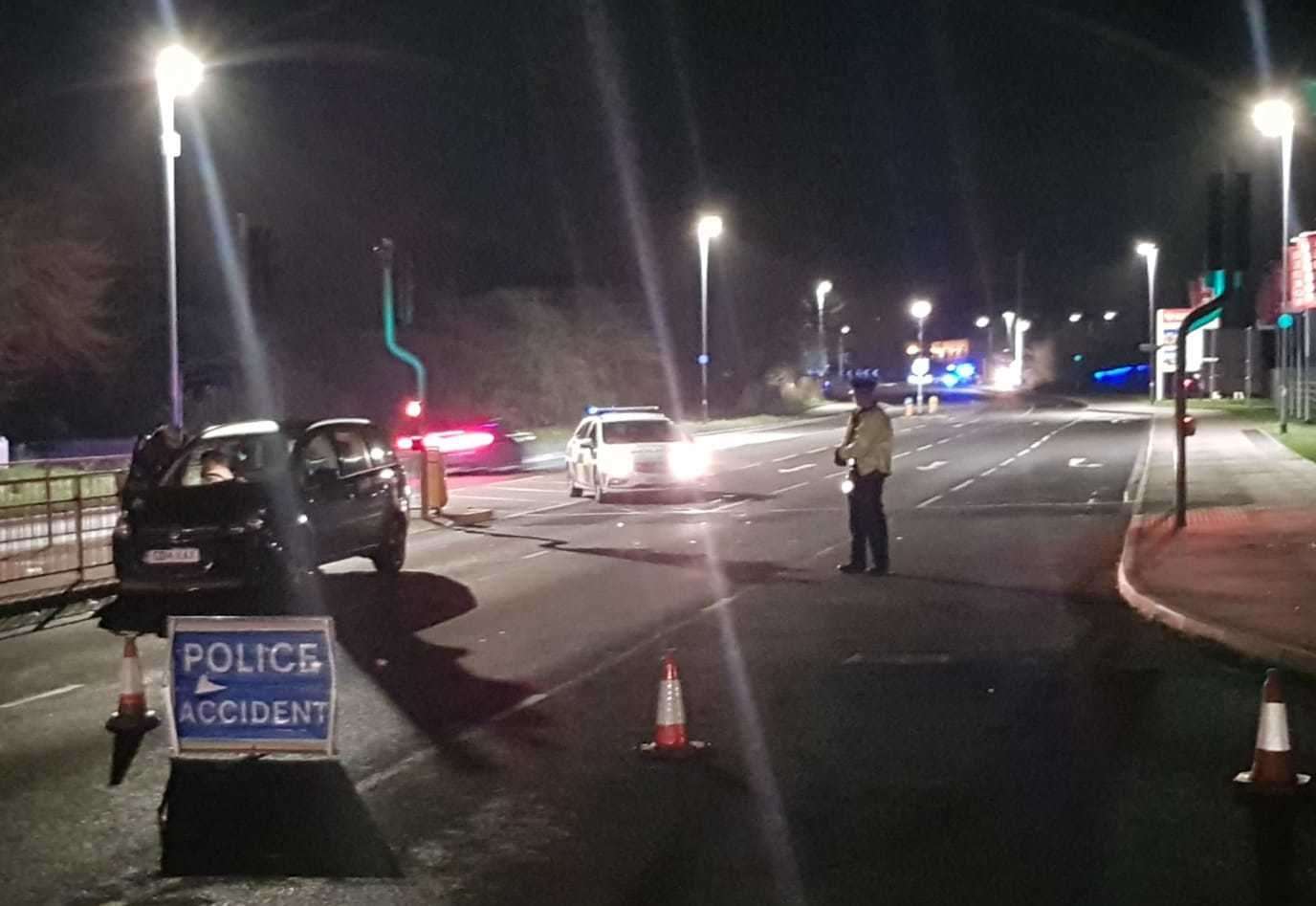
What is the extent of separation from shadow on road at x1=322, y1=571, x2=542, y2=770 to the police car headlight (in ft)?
33.3

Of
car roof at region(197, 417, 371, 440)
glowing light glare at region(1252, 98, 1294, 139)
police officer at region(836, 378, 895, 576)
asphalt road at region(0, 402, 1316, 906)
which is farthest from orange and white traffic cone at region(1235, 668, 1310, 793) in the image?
glowing light glare at region(1252, 98, 1294, 139)

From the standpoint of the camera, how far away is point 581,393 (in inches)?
2461

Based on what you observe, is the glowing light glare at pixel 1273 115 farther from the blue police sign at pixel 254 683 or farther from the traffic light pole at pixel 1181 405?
the blue police sign at pixel 254 683

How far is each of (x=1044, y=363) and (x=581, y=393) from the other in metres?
71.2

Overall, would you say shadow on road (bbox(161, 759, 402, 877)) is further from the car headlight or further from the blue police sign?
the car headlight

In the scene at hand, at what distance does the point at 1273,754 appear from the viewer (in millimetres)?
7535

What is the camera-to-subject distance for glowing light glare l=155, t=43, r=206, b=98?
19.7m

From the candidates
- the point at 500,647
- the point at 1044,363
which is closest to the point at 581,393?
the point at 500,647

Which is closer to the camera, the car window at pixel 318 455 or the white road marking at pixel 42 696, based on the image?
the white road marking at pixel 42 696

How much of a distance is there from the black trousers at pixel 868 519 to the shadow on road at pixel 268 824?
27.9 feet

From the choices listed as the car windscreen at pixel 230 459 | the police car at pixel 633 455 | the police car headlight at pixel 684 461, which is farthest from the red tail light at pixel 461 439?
the car windscreen at pixel 230 459

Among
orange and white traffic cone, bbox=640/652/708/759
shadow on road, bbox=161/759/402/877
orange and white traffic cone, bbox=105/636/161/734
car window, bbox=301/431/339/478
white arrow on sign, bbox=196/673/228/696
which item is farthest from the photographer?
car window, bbox=301/431/339/478

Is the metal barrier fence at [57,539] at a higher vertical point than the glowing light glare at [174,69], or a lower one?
lower

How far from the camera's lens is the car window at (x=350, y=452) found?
16.2 m
